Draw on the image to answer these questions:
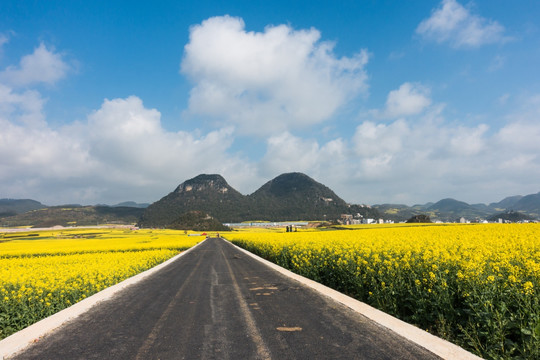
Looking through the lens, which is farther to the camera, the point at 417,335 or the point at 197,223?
the point at 197,223

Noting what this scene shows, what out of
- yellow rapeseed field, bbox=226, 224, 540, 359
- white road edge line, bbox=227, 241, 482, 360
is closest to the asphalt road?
white road edge line, bbox=227, 241, 482, 360

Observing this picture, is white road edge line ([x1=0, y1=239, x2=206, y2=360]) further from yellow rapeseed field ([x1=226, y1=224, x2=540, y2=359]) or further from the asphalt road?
yellow rapeseed field ([x1=226, y1=224, x2=540, y2=359])

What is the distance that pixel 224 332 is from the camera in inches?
221

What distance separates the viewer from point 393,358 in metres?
4.27

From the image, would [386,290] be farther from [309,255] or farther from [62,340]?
[62,340]

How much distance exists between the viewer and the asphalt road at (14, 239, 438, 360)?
4609mm

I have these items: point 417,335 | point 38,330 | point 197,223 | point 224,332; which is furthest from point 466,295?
point 197,223

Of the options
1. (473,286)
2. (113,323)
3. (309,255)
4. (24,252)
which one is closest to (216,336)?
(113,323)

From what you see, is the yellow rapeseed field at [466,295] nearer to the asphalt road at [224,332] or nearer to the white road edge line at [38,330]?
the asphalt road at [224,332]

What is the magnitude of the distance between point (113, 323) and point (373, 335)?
596 cm

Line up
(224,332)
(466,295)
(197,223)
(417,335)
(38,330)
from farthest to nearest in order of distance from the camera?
1. (197,223)
2. (38,330)
3. (224,332)
4. (417,335)
5. (466,295)

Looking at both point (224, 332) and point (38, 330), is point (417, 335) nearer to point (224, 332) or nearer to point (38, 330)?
point (224, 332)

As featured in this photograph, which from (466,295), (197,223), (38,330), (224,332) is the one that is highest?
(466,295)

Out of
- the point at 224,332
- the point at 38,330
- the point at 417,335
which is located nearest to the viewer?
the point at 417,335
